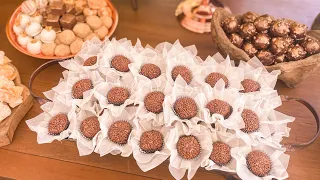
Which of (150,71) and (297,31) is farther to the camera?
(297,31)

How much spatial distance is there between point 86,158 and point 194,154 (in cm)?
30

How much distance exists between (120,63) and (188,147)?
27 cm

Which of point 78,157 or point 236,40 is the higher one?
point 236,40

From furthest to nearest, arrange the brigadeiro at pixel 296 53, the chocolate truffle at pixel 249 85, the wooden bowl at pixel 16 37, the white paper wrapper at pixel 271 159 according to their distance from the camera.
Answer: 1. the wooden bowl at pixel 16 37
2. the brigadeiro at pixel 296 53
3. the chocolate truffle at pixel 249 85
4. the white paper wrapper at pixel 271 159

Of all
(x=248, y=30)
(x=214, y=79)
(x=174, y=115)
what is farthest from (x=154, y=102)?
(x=248, y=30)

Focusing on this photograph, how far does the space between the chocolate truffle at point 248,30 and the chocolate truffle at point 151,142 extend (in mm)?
398

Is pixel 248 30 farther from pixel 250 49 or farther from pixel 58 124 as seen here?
pixel 58 124

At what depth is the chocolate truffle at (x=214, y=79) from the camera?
2.37ft

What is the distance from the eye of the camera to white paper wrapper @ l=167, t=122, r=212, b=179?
63 cm

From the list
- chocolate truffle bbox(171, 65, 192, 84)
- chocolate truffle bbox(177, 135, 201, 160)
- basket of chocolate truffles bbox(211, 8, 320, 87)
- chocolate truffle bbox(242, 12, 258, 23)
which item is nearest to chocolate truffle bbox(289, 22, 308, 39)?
basket of chocolate truffles bbox(211, 8, 320, 87)

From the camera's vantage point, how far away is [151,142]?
65 centimetres

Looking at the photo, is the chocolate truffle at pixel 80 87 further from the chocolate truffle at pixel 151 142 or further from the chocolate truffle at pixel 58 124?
the chocolate truffle at pixel 151 142

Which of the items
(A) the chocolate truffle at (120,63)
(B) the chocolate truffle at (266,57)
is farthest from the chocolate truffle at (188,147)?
(B) the chocolate truffle at (266,57)

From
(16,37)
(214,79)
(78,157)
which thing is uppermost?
(214,79)
